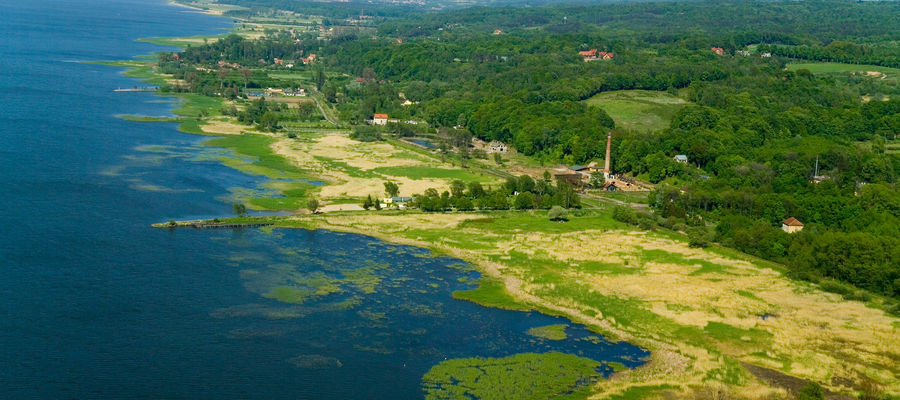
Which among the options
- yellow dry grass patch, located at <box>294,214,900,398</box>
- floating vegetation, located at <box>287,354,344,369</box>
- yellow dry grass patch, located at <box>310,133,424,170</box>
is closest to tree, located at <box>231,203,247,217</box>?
yellow dry grass patch, located at <box>294,214,900,398</box>

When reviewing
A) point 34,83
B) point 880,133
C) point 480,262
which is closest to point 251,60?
point 34,83

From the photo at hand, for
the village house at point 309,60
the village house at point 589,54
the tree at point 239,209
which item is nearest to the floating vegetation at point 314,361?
the tree at point 239,209

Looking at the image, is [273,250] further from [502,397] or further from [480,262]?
[502,397]

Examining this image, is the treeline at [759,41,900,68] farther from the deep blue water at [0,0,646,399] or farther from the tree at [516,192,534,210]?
the deep blue water at [0,0,646,399]

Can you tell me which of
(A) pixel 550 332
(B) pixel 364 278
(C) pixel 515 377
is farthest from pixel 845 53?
(C) pixel 515 377

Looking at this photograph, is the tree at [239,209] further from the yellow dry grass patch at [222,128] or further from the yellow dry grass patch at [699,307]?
the yellow dry grass patch at [222,128]

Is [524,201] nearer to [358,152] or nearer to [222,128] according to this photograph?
[358,152]
